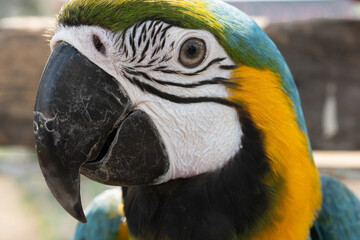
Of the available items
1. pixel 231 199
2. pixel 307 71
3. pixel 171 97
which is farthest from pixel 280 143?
pixel 307 71

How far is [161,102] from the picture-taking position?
3.04 ft

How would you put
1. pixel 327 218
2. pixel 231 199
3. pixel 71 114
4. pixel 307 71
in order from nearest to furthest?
1. pixel 71 114
2. pixel 231 199
3. pixel 327 218
4. pixel 307 71

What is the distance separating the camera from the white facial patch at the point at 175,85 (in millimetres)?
886

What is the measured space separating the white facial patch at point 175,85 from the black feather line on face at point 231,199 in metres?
0.03

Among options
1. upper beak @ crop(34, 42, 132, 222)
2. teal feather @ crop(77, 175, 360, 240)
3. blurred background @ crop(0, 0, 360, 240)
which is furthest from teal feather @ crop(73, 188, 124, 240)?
blurred background @ crop(0, 0, 360, 240)

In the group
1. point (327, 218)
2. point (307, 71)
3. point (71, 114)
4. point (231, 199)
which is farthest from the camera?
point (307, 71)

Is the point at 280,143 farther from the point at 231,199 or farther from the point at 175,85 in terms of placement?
the point at 175,85

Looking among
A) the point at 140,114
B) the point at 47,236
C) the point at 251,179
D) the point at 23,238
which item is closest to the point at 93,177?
the point at 140,114

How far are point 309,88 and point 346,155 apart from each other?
11.8ft

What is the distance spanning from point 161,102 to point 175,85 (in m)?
0.05

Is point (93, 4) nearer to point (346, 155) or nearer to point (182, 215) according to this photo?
point (182, 215)

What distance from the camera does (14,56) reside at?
212 cm

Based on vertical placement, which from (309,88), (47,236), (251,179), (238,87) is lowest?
(47,236)

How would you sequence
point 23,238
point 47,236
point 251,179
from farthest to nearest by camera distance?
1. point 23,238
2. point 47,236
3. point 251,179
